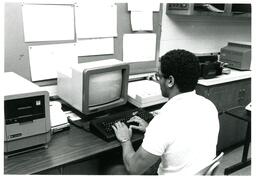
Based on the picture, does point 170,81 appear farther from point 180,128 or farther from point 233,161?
point 233,161

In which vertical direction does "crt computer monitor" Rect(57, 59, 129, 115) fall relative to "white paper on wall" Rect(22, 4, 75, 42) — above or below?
below

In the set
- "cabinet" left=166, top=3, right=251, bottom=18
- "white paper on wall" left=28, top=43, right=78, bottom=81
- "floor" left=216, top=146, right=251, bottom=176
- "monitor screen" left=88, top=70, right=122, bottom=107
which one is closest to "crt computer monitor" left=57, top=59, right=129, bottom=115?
"monitor screen" left=88, top=70, right=122, bottom=107

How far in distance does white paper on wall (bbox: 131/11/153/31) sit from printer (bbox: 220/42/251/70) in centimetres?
96

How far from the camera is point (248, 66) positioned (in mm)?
2826

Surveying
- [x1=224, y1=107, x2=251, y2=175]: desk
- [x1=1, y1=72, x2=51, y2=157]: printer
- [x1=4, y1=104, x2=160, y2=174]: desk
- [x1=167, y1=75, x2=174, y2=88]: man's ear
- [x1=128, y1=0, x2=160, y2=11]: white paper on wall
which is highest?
[x1=128, y1=0, x2=160, y2=11]: white paper on wall

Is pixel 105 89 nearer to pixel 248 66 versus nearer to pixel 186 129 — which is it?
pixel 186 129

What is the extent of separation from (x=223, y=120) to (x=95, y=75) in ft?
5.00

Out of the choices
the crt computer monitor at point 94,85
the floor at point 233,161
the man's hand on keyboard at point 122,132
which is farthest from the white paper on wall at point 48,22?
the floor at point 233,161

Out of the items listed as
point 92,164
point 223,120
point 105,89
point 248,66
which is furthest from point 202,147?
point 248,66

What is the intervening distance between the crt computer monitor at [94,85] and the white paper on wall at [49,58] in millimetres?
101

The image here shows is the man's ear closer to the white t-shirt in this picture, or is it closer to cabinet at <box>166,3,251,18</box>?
the white t-shirt

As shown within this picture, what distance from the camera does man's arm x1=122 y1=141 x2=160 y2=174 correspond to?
4.16ft

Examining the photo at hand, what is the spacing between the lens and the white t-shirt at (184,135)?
1211mm

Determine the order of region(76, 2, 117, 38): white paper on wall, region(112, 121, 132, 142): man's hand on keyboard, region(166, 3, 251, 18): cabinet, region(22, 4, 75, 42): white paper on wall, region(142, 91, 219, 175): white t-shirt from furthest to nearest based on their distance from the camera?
region(166, 3, 251, 18): cabinet → region(76, 2, 117, 38): white paper on wall → region(22, 4, 75, 42): white paper on wall → region(112, 121, 132, 142): man's hand on keyboard → region(142, 91, 219, 175): white t-shirt
